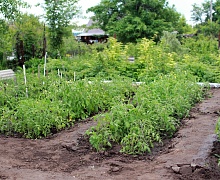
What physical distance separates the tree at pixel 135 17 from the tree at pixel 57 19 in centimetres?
783

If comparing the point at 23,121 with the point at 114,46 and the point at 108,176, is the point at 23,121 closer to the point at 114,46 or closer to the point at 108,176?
the point at 108,176

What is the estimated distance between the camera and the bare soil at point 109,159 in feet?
12.8

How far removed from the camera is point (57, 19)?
1512 cm

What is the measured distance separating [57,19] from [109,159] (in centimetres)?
1138

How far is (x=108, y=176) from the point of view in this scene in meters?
3.95

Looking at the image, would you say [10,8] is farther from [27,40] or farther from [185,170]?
[27,40]

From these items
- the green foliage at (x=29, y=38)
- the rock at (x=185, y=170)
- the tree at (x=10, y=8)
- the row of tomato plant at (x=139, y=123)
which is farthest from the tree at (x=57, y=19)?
the rock at (x=185, y=170)

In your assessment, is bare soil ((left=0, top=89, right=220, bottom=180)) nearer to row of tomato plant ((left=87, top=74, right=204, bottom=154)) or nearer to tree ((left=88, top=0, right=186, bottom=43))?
row of tomato plant ((left=87, top=74, right=204, bottom=154))

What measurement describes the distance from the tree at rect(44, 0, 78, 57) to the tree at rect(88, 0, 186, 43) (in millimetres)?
7826

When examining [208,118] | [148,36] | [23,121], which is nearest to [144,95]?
[208,118]

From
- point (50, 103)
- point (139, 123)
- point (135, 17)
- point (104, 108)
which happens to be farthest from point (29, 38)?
point (139, 123)

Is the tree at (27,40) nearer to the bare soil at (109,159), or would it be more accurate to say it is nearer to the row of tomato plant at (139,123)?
the bare soil at (109,159)

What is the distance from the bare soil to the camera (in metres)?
3.90

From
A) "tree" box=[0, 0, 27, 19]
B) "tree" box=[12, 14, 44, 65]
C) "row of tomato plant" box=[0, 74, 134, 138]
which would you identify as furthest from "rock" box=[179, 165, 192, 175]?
"tree" box=[12, 14, 44, 65]
